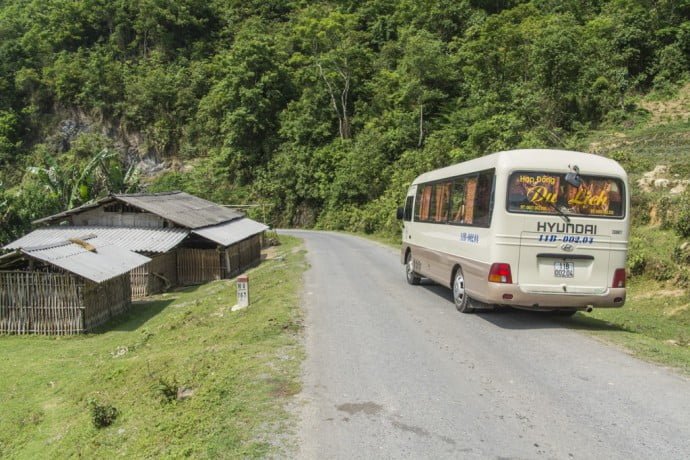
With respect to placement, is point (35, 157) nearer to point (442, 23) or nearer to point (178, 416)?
point (442, 23)

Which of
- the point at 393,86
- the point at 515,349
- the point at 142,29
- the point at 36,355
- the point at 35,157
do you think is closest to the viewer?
the point at 515,349

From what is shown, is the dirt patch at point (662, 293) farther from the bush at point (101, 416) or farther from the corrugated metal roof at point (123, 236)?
the corrugated metal roof at point (123, 236)

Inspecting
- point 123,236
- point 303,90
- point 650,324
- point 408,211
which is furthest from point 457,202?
point 303,90

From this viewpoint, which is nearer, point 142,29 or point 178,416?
point 178,416

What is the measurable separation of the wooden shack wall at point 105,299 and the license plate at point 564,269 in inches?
569

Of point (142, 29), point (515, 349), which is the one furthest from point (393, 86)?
point (515, 349)

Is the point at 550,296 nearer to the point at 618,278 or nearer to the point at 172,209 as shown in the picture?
the point at 618,278

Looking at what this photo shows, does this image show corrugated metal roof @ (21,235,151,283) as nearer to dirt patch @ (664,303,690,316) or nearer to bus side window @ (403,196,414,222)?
bus side window @ (403,196,414,222)

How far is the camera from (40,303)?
1645 centimetres

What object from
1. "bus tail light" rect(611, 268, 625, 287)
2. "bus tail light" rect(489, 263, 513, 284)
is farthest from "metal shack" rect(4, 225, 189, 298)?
"bus tail light" rect(611, 268, 625, 287)

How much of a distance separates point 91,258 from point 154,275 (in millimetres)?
4317

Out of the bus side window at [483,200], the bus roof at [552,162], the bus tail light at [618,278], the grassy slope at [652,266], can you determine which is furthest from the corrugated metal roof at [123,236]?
the bus tail light at [618,278]

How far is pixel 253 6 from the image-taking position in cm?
6700

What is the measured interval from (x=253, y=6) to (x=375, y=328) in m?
66.7
